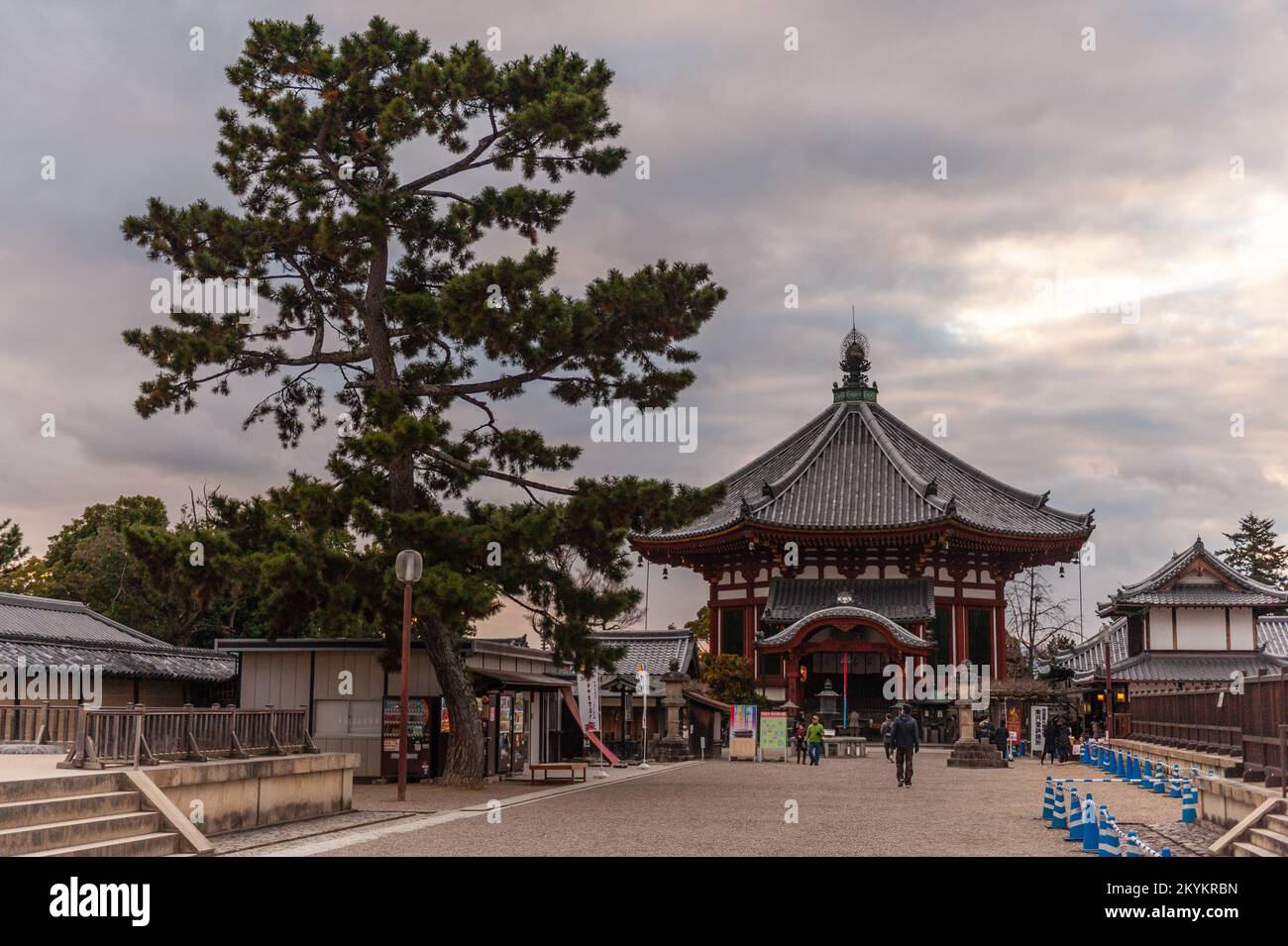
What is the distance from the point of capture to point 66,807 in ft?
41.3

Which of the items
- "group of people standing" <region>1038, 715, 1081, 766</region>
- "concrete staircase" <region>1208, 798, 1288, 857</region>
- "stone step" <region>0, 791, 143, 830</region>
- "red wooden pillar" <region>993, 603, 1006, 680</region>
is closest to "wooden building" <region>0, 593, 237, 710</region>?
"stone step" <region>0, 791, 143, 830</region>

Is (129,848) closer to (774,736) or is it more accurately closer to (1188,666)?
(774,736)

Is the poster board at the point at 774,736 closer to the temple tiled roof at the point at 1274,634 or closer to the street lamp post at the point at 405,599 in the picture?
the street lamp post at the point at 405,599

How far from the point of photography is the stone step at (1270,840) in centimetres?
1256

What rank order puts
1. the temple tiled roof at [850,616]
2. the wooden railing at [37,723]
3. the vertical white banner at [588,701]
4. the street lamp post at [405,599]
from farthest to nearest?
the temple tiled roof at [850,616] → the vertical white banner at [588,701] → the street lamp post at [405,599] → the wooden railing at [37,723]

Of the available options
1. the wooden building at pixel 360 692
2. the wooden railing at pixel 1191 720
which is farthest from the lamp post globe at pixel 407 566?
the wooden railing at pixel 1191 720

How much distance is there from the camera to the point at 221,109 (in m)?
25.0

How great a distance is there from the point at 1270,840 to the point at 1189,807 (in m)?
4.94

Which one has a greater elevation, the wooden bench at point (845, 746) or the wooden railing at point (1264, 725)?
the wooden railing at point (1264, 725)

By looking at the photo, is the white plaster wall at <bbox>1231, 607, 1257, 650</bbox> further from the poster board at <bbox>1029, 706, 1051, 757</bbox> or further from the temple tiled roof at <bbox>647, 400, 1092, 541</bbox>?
the poster board at <bbox>1029, 706, 1051, 757</bbox>

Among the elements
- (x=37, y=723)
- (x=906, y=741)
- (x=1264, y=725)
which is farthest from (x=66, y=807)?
(x=906, y=741)

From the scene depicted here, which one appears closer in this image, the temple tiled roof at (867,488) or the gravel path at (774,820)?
the gravel path at (774,820)

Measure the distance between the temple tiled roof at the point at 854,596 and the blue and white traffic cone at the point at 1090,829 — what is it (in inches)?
1354
